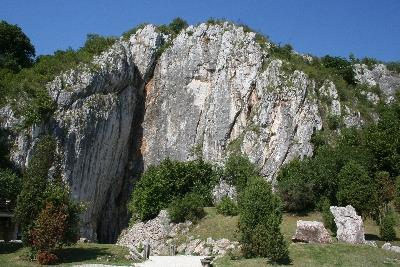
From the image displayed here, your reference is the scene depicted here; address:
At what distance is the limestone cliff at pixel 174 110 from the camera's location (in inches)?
1577

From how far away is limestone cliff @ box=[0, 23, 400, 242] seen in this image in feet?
131

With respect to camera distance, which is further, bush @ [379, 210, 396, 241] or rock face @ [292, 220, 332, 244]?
bush @ [379, 210, 396, 241]

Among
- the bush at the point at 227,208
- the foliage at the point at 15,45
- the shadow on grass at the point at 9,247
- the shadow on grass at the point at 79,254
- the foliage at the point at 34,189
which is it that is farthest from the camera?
the foliage at the point at 15,45

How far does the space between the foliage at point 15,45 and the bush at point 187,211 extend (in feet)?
73.0

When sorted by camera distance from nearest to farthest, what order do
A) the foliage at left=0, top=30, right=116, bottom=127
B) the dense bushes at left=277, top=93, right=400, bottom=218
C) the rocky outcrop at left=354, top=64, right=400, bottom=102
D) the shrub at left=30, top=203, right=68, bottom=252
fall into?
the shrub at left=30, top=203, right=68, bottom=252 < the dense bushes at left=277, top=93, right=400, bottom=218 < the foliage at left=0, top=30, right=116, bottom=127 < the rocky outcrop at left=354, top=64, right=400, bottom=102

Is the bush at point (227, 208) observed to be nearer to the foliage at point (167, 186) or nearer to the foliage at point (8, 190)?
the foliage at point (167, 186)

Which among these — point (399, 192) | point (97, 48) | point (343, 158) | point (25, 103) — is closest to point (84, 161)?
point (25, 103)

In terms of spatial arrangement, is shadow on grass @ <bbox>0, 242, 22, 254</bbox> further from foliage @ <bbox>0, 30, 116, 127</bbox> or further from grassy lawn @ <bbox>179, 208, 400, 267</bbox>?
foliage @ <bbox>0, 30, 116, 127</bbox>

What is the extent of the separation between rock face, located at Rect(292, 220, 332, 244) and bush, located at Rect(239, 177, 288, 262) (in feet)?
6.76

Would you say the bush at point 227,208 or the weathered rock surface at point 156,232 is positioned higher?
the bush at point 227,208

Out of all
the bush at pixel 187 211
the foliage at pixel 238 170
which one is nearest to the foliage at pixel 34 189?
the bush at pixel 187 211

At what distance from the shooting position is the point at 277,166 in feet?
138

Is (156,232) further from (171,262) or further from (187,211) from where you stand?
(171,262)

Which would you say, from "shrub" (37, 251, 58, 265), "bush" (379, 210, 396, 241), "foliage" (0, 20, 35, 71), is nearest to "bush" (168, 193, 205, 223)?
"bush" (379, 210, 396, 241)
